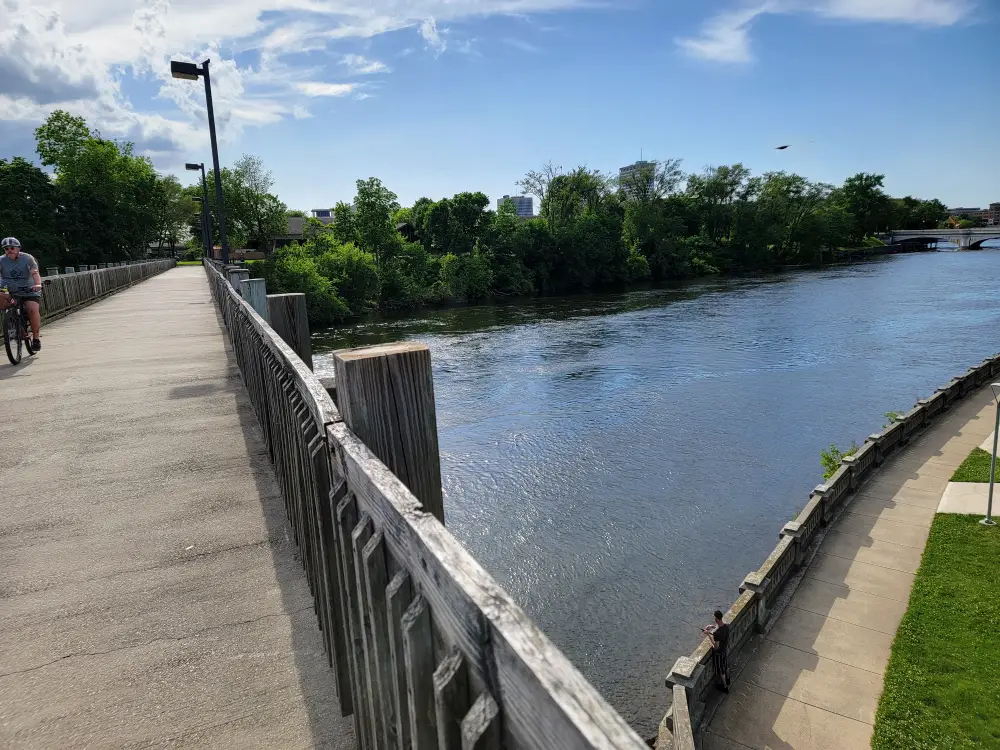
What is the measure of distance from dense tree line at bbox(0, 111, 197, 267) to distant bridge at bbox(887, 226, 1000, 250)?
138763mm

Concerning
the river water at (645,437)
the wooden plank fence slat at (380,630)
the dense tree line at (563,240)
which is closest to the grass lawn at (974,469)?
the river water at (645,437)

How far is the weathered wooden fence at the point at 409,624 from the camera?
977mm

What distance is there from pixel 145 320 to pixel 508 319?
1467 inches

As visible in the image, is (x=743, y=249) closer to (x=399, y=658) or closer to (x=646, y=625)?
(x=646, y=625)

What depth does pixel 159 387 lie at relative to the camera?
26.2 feet

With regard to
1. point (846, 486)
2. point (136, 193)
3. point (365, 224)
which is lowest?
point (846, 486)

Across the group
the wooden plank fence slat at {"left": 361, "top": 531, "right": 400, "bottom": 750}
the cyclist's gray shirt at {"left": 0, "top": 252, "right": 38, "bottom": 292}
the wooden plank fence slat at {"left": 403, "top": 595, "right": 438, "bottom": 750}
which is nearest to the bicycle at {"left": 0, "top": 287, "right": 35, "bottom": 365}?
the cyclist's gray shirt at {"left": 0, "top": 252, "right": 38, "bottom": 292}

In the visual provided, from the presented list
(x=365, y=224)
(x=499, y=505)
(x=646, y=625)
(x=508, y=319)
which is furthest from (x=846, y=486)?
(x=365, y=224)

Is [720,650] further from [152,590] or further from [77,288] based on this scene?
[77,288]

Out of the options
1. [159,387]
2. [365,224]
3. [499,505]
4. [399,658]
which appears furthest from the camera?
[365,224]

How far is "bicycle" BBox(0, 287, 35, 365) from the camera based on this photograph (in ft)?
31.9

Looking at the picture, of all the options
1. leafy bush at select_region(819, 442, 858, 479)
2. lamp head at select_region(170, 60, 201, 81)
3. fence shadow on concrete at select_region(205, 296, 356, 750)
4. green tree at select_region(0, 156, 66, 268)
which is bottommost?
leafy bush at select_region(819, 442, 858, 479)

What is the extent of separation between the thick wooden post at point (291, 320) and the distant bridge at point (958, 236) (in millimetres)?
156535

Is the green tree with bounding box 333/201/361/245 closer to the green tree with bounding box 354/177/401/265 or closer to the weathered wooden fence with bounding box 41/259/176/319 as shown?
the green tree with bounding box 354/177/401/265
